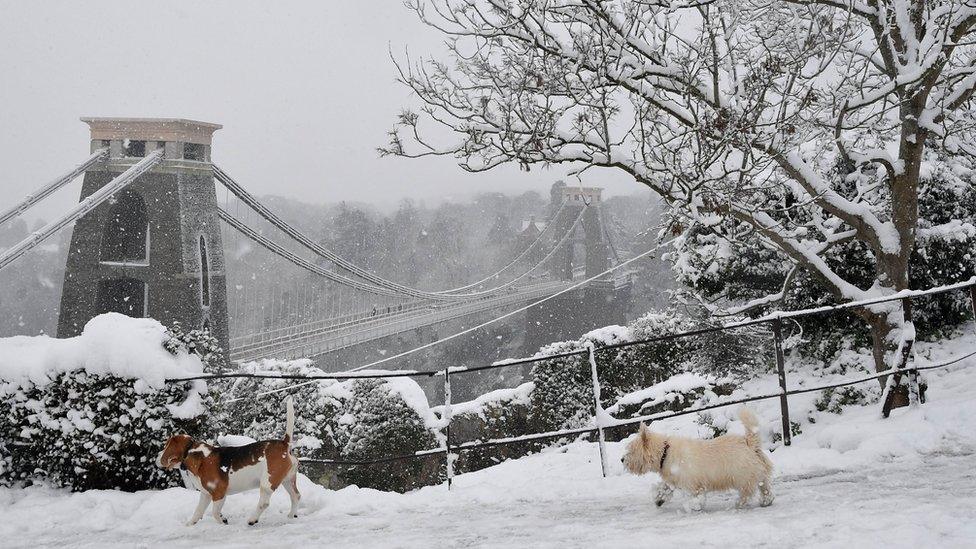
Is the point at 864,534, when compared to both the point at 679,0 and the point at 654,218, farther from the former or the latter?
the point at 654,218

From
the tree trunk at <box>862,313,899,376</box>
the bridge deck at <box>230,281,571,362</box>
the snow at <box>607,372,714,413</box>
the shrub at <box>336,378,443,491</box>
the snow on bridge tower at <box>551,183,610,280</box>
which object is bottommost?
the shrub at <box>336,378,443,491</box>

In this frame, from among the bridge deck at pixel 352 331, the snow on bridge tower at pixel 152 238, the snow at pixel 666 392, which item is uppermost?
the snow on bridge tower at pixel 152 238

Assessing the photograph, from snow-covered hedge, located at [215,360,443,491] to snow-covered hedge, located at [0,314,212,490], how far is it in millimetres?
4363

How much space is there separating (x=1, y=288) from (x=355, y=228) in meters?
26.7

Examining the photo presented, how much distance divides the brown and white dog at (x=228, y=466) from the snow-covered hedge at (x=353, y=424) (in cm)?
550

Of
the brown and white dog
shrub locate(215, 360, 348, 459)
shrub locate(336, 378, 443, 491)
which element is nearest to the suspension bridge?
shrub locate(215, 360, 348, 459)

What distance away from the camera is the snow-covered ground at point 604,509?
273 cm

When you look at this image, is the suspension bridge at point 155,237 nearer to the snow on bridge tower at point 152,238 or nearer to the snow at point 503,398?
the snow on bridge tower at point 152,238

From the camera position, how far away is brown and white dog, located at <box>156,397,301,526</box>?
3.61 metres

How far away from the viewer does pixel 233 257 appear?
3666 centimetres

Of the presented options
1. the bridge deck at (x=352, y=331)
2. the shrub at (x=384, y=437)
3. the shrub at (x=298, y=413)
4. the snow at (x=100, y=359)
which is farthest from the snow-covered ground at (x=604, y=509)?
the bridge deck at (x=352, y=331)

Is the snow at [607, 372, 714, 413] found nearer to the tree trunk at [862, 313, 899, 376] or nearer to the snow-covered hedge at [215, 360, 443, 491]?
the snow-covered hedge at [215, 360, 443, 491]

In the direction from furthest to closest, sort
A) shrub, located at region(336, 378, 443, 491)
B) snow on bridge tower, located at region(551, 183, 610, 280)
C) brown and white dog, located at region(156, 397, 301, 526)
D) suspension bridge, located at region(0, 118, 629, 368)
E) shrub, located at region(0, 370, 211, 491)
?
snow on bridge tower, located at region(551, 183, 610, 280), suspension bridge, located at region(0, 118, 629, 368), shrub, located at region(336, 378, 443, 491), shrub, located at region(0, 370, 211, 491), brown and white dog, located at region(156, 397, 301, 526)

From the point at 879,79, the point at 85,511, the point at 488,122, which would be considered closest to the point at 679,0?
the point at 488,122
